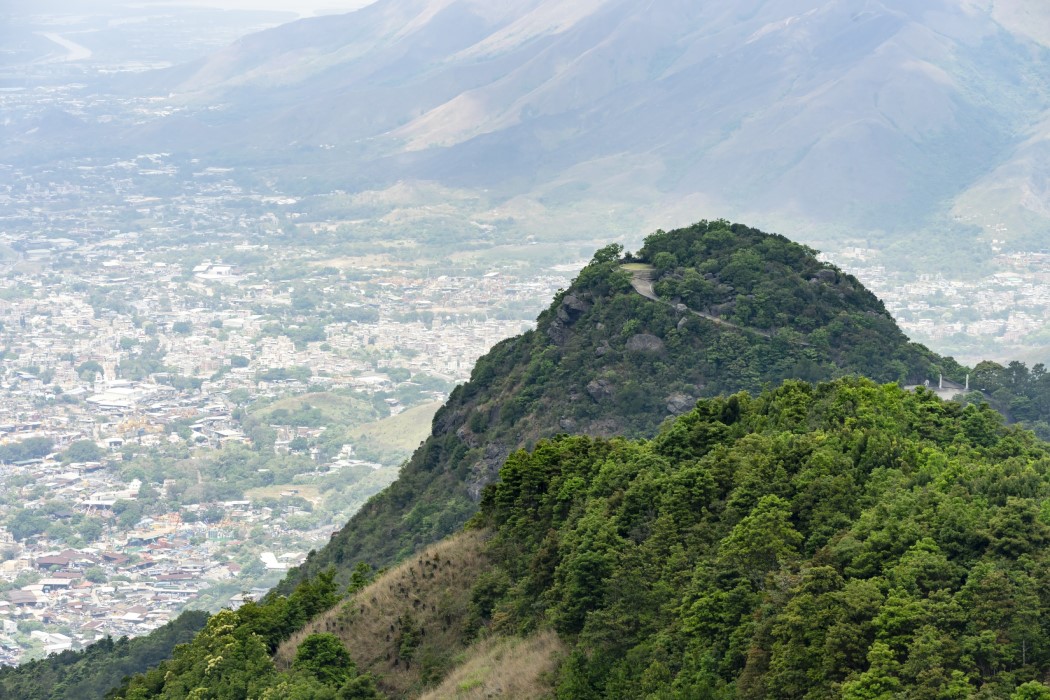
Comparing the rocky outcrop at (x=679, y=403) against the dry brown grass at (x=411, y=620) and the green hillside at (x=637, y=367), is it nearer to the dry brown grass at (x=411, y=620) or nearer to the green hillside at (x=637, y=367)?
the green hillside at (x=637, y=367)

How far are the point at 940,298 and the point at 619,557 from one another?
17086 cm

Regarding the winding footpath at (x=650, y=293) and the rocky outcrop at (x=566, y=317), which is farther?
the rocky outcrop at (x=566, y=317)

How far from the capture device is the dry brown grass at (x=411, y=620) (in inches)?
1439

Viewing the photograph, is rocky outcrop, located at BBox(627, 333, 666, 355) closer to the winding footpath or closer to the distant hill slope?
the distant hill slope

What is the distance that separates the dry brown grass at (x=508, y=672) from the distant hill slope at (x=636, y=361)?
22.2m

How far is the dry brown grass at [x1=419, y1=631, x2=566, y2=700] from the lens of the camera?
32.8 metres

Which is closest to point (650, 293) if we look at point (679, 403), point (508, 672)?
point (679, 403)

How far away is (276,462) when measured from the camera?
444 ft

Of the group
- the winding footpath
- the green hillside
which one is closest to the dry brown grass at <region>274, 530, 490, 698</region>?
the green hillside

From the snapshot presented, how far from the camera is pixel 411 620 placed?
3806cm

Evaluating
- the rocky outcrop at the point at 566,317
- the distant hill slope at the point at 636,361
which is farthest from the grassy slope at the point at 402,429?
the rocky outcrop at the point at 566,317

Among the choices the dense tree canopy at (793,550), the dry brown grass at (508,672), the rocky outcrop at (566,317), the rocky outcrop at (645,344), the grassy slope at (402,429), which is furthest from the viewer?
the grassy slope at (402,429)

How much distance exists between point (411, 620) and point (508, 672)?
4949 millimetres

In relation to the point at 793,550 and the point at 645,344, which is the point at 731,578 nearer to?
the point at 793,550
